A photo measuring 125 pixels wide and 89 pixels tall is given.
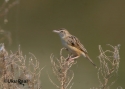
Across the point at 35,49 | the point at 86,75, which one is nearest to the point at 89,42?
the point at 35,49

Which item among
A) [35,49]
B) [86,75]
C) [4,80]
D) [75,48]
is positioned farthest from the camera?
[35,49]

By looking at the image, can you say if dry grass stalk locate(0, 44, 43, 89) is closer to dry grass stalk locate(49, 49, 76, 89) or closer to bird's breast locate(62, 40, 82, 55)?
dry grass stalk locate(49, 49, 76, 89)

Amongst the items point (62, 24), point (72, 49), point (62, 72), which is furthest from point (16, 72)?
point (62, 24)

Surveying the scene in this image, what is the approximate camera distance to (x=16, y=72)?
Result: 4145 millimetres

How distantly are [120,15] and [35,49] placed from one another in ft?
8.50

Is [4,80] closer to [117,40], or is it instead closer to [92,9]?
[117,40]

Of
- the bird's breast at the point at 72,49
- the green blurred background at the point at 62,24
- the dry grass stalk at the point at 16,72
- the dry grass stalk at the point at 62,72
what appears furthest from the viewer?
the green blurred background at the point at 62,24

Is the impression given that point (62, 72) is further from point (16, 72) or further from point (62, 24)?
point (62, 24)

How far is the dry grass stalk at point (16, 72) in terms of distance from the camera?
3.96m

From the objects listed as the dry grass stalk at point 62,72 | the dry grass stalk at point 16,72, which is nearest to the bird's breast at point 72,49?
the dry grass stalk at point 62,72

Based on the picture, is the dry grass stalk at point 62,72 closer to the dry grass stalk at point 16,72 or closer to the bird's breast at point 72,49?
the dry grass stalk at point 16,72

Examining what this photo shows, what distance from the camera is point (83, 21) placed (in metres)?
9.75

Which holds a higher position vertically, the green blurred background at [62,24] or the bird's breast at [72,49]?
the green blurred background at [62,24]

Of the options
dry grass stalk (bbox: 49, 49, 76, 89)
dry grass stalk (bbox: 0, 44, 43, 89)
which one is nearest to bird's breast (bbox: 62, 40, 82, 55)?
dry grass stalk (bbox: 49, 49, 76, 89)
